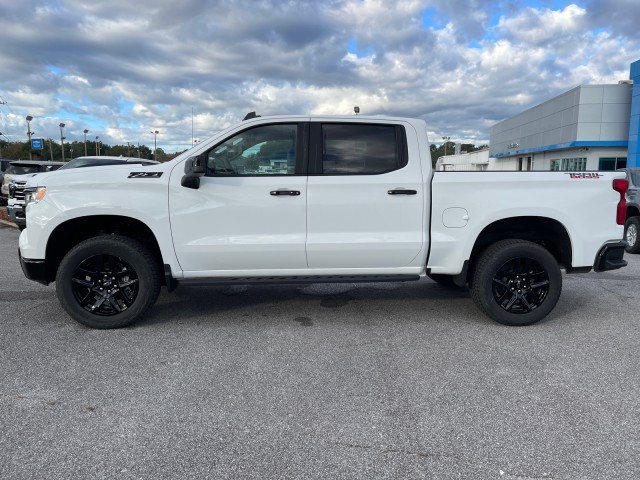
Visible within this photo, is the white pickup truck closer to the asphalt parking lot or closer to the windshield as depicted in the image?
the asphalt parking lot

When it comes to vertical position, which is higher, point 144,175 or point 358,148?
point 358,148

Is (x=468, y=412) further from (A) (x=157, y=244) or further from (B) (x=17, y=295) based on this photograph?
(B) (x=17, y=295)

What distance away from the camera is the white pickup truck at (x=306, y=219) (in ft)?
15.0

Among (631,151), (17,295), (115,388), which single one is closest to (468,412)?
(115,388)

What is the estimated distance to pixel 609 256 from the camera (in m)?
4.93

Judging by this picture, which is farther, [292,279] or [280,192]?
[292,279]

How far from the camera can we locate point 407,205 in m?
4.68

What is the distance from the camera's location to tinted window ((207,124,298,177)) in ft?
15.2

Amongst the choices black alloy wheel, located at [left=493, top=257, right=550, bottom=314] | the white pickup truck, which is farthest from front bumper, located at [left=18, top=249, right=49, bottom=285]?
black alloy wheel, located at [left=493, top=257, right=550, bottom=314]

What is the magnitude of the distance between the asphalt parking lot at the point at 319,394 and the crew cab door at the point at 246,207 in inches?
28.9

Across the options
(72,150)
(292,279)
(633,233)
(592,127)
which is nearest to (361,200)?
(292,279)

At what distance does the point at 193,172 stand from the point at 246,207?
1.86 feet

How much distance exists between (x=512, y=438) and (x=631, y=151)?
30.9 meters

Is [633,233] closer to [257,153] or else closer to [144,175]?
[257,153]
